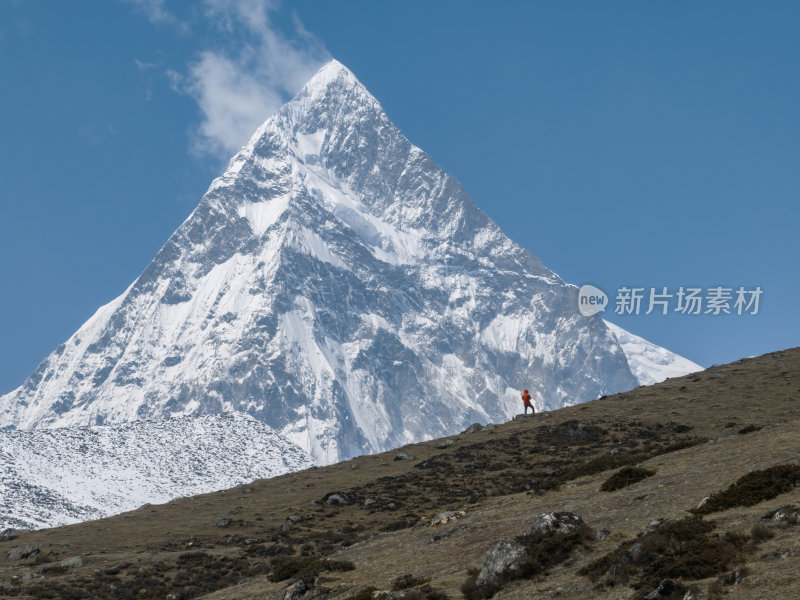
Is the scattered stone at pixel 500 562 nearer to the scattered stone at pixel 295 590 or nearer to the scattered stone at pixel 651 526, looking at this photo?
the scattered stone at pixel 651 526

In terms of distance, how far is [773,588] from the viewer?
16.4 metres

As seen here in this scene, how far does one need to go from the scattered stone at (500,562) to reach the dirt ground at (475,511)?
0.60 metres

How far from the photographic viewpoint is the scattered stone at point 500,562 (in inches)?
840

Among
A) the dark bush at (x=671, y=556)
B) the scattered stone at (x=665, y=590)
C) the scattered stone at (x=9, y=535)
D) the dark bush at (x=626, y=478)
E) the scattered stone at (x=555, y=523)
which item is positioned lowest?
the scattered stone at (x=665, y=590)

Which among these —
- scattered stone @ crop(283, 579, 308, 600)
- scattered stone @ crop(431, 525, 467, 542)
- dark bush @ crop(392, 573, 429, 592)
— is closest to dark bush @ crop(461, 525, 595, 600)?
dark bush @ crop(392, 573, 429, 592)

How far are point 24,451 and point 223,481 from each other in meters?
23.3

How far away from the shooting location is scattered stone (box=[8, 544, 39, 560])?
4516 centimetres

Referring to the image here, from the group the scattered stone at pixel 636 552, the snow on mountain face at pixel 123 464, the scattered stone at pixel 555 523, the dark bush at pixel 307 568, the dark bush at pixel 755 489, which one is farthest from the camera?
the snow on mountain face at pixel 123 464

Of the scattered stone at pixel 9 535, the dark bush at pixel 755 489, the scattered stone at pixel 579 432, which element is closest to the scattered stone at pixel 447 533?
the dark bush at pixel 755 489

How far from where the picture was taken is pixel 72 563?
41094 mm

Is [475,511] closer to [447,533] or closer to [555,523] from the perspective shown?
[447,533]

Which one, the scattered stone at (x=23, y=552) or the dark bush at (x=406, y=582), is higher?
the scattered stone at (x=23, y=552)

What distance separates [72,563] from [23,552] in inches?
241

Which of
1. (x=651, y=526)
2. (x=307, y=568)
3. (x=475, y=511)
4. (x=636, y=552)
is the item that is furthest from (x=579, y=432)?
(x=636, y=552)
